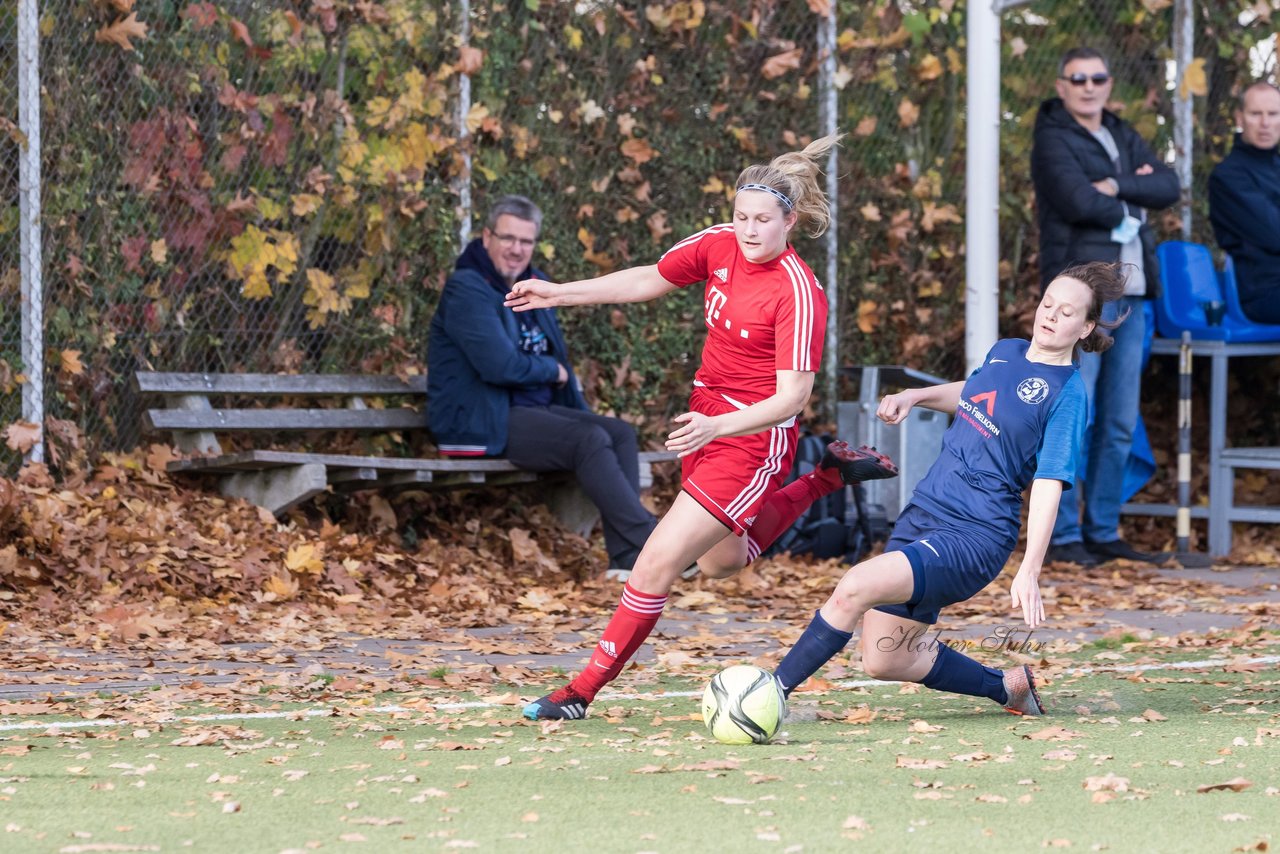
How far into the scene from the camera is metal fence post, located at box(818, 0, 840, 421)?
11.1 metres

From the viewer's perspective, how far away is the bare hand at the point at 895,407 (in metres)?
5.59

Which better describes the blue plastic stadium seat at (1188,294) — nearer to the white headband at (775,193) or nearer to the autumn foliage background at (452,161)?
the autumn foliage background at (452,161)

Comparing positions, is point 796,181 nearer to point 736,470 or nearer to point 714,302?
point 714,302

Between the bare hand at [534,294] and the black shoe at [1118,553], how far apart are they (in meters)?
5.08

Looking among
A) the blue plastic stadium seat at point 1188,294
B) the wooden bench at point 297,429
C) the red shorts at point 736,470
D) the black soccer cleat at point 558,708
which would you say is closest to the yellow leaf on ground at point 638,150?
the wooden bench at point 297,429

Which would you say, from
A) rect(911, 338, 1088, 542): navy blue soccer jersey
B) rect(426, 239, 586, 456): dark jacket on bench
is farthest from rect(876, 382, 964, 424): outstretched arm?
rect(426, 239, 586, 456): dark jacket on bench

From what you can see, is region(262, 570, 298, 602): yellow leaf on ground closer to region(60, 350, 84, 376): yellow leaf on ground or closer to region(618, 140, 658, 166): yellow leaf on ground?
region(60, 350, 84, 376): yellow leaf on ground

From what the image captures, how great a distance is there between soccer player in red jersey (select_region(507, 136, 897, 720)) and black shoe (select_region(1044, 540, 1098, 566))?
421 centimetres

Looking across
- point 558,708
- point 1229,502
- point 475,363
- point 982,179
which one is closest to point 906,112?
point 982,179

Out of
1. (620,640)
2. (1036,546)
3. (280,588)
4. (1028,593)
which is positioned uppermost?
(1036,546)

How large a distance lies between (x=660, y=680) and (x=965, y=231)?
18.7 ft

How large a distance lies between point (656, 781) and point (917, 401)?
1781 mm

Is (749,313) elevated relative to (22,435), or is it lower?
elevated

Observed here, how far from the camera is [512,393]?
9.27 m
